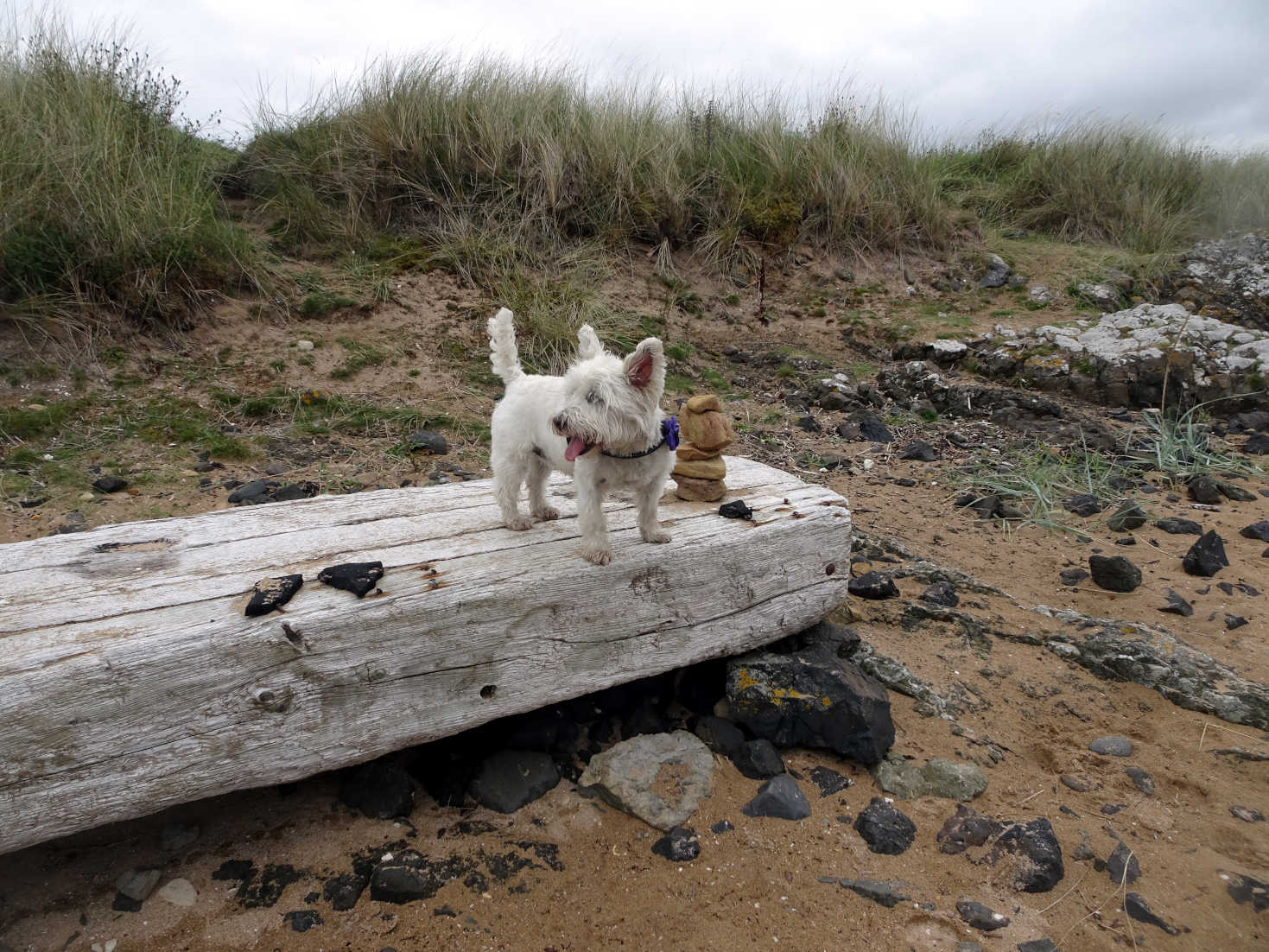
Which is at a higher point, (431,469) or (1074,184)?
(1074,184)

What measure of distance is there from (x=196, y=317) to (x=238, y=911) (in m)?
6.49

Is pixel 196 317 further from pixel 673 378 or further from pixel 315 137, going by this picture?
pixel 673 378

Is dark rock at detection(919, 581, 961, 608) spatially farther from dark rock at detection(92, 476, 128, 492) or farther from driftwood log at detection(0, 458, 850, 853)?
dark rock at detection(92, 476, 128, 492)

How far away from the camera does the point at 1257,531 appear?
571 centimetres

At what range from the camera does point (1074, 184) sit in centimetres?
1274

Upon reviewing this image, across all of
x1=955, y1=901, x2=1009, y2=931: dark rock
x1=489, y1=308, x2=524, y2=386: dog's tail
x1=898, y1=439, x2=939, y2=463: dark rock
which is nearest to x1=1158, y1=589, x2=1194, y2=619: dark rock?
x1=898, y1=439, x2=939, y2=463: dark rock

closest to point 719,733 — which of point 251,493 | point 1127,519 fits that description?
point 251,493

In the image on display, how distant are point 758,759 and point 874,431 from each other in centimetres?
529

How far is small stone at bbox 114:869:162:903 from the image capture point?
2631 millimetres

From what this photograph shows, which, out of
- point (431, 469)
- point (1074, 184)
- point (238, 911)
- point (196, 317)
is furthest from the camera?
point (1074, 184)

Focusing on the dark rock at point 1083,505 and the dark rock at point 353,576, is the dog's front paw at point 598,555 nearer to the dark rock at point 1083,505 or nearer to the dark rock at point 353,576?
the dark rock at point 353,576

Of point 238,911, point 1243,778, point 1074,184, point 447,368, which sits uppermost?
point 1074,184

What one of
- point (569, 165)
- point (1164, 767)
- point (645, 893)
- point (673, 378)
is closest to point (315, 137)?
point (569, 165)

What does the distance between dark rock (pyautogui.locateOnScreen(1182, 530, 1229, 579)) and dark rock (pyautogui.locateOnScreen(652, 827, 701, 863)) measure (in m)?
4.41
